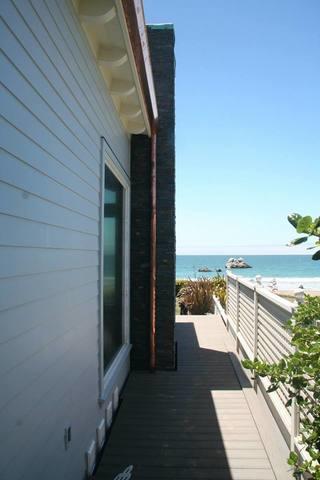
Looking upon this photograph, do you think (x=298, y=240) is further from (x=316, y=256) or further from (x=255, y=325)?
(x=255, y=325)

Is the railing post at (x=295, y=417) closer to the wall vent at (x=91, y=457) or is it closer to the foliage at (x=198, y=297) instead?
the wall vent at (x=91, y=457)

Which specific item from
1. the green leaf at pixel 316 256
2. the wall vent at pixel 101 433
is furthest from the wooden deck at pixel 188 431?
the green leaf at pixel 316 256

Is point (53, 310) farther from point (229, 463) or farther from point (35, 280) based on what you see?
point (229, 463)

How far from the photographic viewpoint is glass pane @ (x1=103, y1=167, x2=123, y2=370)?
13.2 feet

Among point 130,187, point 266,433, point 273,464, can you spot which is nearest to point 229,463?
point 273,464

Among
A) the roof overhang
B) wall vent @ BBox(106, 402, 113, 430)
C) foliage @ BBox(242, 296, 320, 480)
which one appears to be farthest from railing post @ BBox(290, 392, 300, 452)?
the roof overhang

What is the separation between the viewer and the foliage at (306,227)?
1610 millimetres

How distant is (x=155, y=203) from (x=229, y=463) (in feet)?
11.4

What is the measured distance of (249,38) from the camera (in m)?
6.72

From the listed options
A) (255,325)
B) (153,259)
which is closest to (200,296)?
(153,259)

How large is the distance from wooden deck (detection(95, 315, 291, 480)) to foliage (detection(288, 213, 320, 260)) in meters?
2.19

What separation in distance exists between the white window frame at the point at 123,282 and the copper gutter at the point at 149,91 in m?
0.38

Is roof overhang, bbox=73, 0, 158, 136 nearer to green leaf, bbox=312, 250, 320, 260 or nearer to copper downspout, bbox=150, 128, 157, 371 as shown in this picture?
copper downspout, bbox=150, 128, 157, 371

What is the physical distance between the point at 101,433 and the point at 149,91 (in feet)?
11.0
